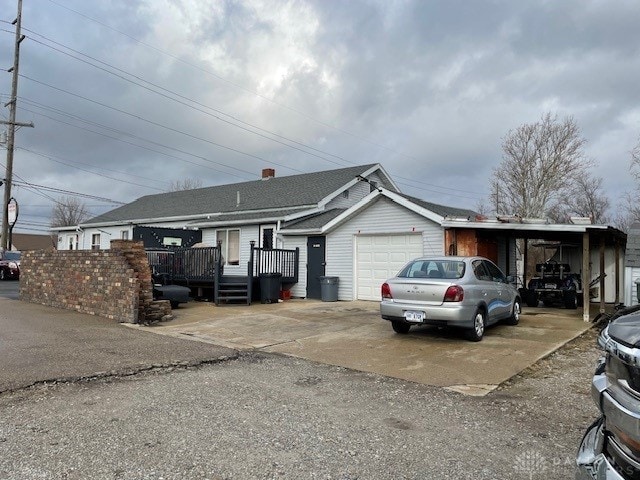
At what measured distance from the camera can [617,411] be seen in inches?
84.0

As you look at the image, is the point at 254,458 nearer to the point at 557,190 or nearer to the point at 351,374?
the point at 351,374

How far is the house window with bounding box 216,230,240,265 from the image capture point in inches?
778

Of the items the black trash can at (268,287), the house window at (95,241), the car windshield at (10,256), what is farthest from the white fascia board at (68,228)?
the black trash can at (268,287)

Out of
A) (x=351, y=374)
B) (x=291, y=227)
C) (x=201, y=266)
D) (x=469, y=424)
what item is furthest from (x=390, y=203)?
(x=469, y=424)

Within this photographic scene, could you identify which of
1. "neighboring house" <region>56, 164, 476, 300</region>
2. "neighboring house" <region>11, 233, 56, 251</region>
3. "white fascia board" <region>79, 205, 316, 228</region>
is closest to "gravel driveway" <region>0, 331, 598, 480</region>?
"neighboring house" <region>56, 164, 476, 300</region>

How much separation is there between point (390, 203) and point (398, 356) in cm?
850

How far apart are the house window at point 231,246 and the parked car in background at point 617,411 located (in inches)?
701

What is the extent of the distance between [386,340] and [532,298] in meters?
7.93

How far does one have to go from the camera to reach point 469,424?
4.49 meters

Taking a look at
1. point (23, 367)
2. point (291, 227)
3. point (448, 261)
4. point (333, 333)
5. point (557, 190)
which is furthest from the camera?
point (557, 190)

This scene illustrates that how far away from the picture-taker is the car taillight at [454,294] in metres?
7.96

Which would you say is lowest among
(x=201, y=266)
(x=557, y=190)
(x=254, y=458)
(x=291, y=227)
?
(x=254, y=458)

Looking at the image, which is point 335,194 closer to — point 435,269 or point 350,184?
point 350,184

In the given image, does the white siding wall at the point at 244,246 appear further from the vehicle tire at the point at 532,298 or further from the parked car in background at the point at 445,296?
the parked car in background at the point at 445,296
